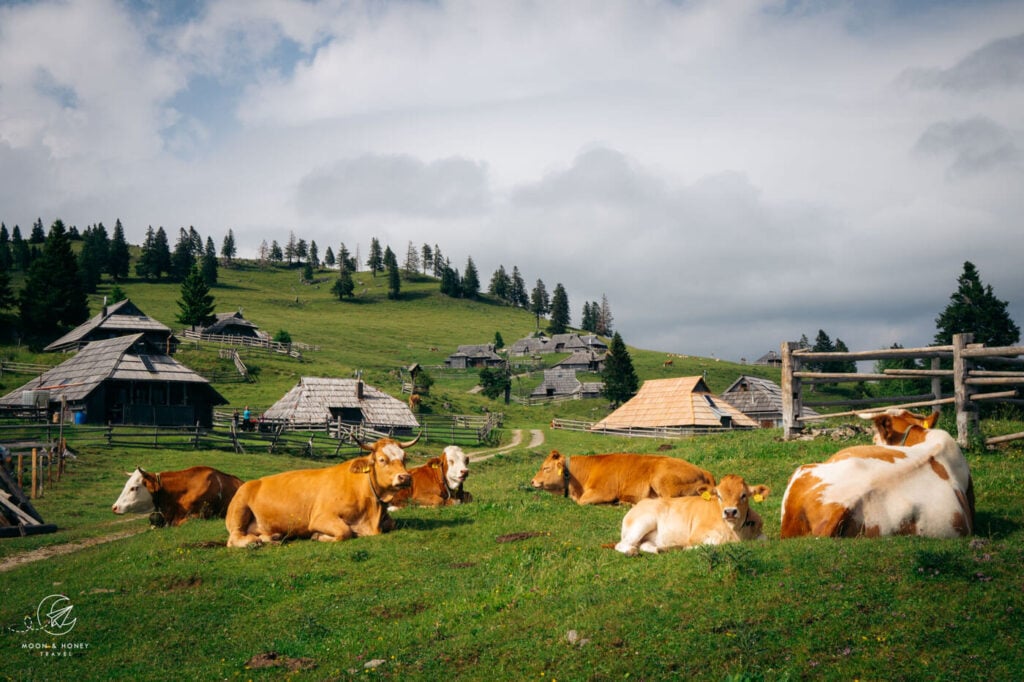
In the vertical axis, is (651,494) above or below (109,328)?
below

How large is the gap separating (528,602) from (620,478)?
6578 millimetres

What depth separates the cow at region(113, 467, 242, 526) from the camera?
560 inches

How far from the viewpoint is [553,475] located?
580 inches

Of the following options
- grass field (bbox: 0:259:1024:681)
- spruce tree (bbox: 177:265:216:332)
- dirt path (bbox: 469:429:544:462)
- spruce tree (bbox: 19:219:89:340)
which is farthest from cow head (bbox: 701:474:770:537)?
spruce tree (bbox: 177:265:216:332)

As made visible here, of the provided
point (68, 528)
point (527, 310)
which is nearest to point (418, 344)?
point (527, 310)

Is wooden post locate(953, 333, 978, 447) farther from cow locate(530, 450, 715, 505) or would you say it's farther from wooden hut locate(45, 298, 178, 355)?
wooden hut locate(45, 298, 178, 355)

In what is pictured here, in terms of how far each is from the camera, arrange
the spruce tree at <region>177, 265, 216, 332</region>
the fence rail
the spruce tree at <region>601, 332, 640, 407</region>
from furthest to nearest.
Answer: the spruce tree at <region>177, 265, 216, 332</region>
the spruce tree at <region>601, 332, 640, 407</region>
the fence rail

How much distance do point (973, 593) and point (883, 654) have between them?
1280 millimetres

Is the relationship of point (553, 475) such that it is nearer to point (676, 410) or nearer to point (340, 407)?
point (676, 410)

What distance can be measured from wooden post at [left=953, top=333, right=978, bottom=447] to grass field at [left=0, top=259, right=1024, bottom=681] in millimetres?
503

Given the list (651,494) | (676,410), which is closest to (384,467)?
(651,494)

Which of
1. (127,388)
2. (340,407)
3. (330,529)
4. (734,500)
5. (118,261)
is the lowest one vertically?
(330,529)

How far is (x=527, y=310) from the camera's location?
16988 cm

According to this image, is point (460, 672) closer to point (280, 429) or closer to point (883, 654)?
point (883, 654)
